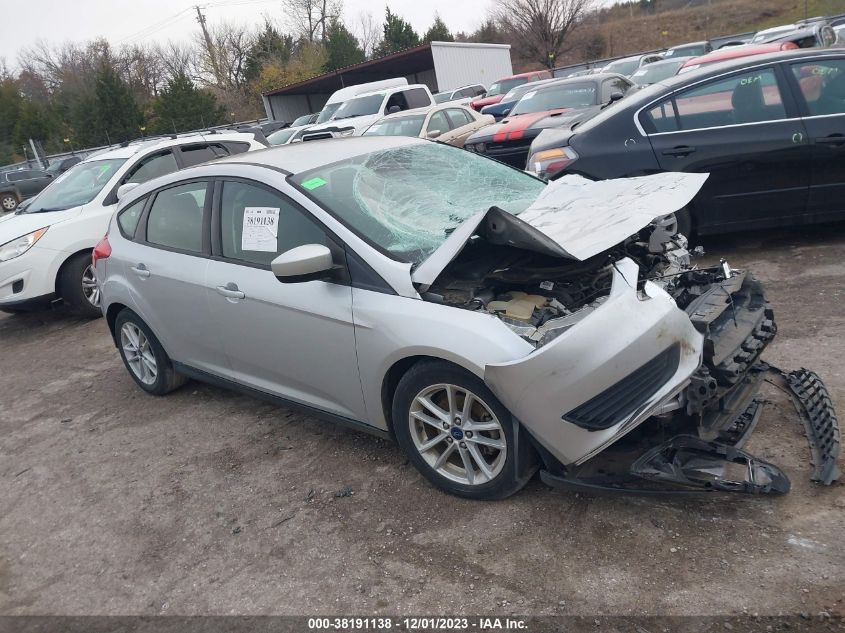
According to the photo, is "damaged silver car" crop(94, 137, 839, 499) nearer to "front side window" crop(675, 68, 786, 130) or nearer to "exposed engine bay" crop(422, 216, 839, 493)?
"exposed engine bay" crop(422, 216, 839, 493)

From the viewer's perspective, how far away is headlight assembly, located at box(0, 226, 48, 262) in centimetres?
736

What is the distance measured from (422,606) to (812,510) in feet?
5.30

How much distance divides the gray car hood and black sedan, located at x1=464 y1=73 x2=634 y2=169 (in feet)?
16.1

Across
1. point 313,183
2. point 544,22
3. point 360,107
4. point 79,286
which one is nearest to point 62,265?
point 79,286

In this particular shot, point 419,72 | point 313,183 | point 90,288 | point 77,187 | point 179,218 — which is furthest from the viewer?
point 419,72

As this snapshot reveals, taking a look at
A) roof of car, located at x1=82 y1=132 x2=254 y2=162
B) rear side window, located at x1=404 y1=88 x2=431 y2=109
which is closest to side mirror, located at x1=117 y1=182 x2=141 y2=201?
roof of car, located at x1=82 y1=132 x2=254 y2=162

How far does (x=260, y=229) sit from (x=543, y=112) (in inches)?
293

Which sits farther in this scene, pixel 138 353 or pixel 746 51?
pixel 746 51

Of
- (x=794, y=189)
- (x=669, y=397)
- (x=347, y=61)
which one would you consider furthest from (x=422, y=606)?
(x=347, y=61)

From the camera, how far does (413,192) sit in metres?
3.90

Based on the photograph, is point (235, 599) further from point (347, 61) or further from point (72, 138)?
point (347, 61)

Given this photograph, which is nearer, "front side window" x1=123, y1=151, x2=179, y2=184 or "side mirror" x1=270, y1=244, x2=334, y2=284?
"side mirror" x1=270, y1=244, x2=334, y2=284

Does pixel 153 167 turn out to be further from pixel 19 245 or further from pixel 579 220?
pixel 579 220

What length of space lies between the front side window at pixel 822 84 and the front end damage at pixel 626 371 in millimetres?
2923
